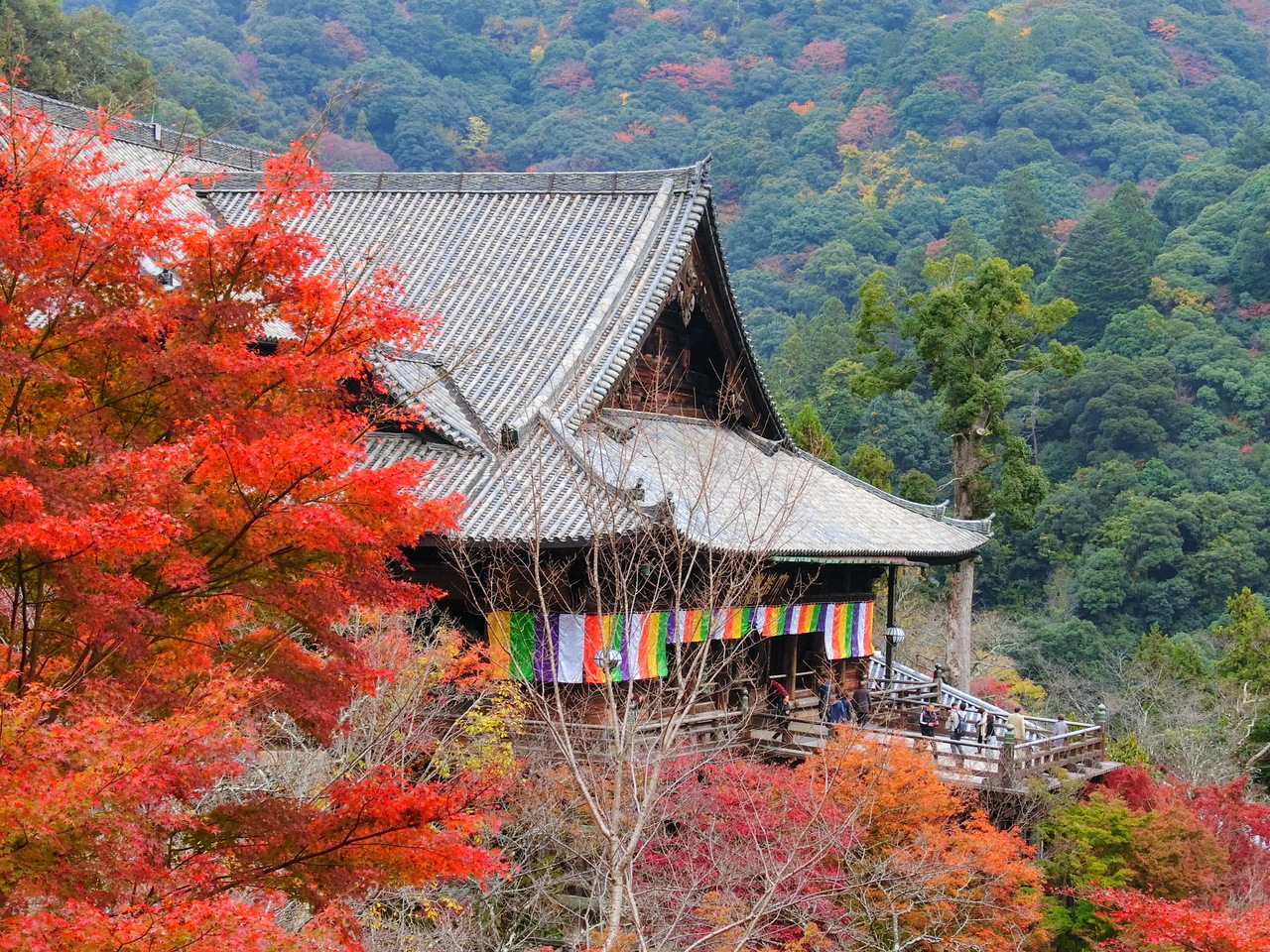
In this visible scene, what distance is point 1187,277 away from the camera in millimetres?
60906

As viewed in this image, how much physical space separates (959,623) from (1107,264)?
37.6 m

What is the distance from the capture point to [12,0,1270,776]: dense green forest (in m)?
46.3

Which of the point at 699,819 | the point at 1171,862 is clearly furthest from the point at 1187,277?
the point at 699,819

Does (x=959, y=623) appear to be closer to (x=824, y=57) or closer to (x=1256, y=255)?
(x=1256, y=255)

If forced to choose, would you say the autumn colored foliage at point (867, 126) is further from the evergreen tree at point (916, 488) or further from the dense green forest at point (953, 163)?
Result: the evergreen tree at point (916, 488)

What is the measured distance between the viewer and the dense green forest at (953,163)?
1825 inches

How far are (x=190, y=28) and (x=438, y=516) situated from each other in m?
87.4

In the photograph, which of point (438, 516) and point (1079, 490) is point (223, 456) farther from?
point (1079, 490)

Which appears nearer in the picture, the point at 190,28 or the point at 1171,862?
the point at 1171,862

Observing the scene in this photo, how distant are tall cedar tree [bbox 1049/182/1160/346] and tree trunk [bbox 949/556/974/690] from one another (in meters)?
34.6

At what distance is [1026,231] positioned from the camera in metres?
68.4

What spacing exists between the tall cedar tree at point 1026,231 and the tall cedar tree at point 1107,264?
14.8 feet

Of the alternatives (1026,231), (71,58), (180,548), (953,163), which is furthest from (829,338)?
(180,548)

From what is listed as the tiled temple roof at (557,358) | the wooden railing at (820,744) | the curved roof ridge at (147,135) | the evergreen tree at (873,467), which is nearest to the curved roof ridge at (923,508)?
the tiled temple roof at (557,358)
